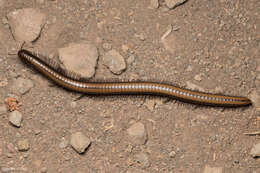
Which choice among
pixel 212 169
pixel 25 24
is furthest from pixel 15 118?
pixel 212 169

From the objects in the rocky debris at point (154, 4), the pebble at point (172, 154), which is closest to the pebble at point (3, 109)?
the pebble at point (172, 154)

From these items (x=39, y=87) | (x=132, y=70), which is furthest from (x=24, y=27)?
(x=132, y=70)

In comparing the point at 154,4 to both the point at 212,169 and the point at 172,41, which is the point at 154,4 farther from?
the point at 212,169

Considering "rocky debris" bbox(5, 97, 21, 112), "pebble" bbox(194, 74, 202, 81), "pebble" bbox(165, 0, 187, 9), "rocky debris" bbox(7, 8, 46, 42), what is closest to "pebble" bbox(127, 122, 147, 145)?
"pebble" bbox(194, 74, 202, 81)

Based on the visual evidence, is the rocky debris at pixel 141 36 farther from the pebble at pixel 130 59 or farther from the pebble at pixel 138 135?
the pebble at pixel 138 135

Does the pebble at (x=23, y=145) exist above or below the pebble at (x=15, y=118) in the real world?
below

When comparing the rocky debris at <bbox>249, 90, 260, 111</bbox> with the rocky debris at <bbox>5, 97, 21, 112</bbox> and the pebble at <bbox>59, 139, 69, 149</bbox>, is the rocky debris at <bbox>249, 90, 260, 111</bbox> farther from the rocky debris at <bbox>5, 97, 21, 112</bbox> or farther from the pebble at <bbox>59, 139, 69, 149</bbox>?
the rocky debris at <bbox>5, 97, 21, 112</bbox>

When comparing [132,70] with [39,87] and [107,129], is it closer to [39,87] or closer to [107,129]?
[107,129]
